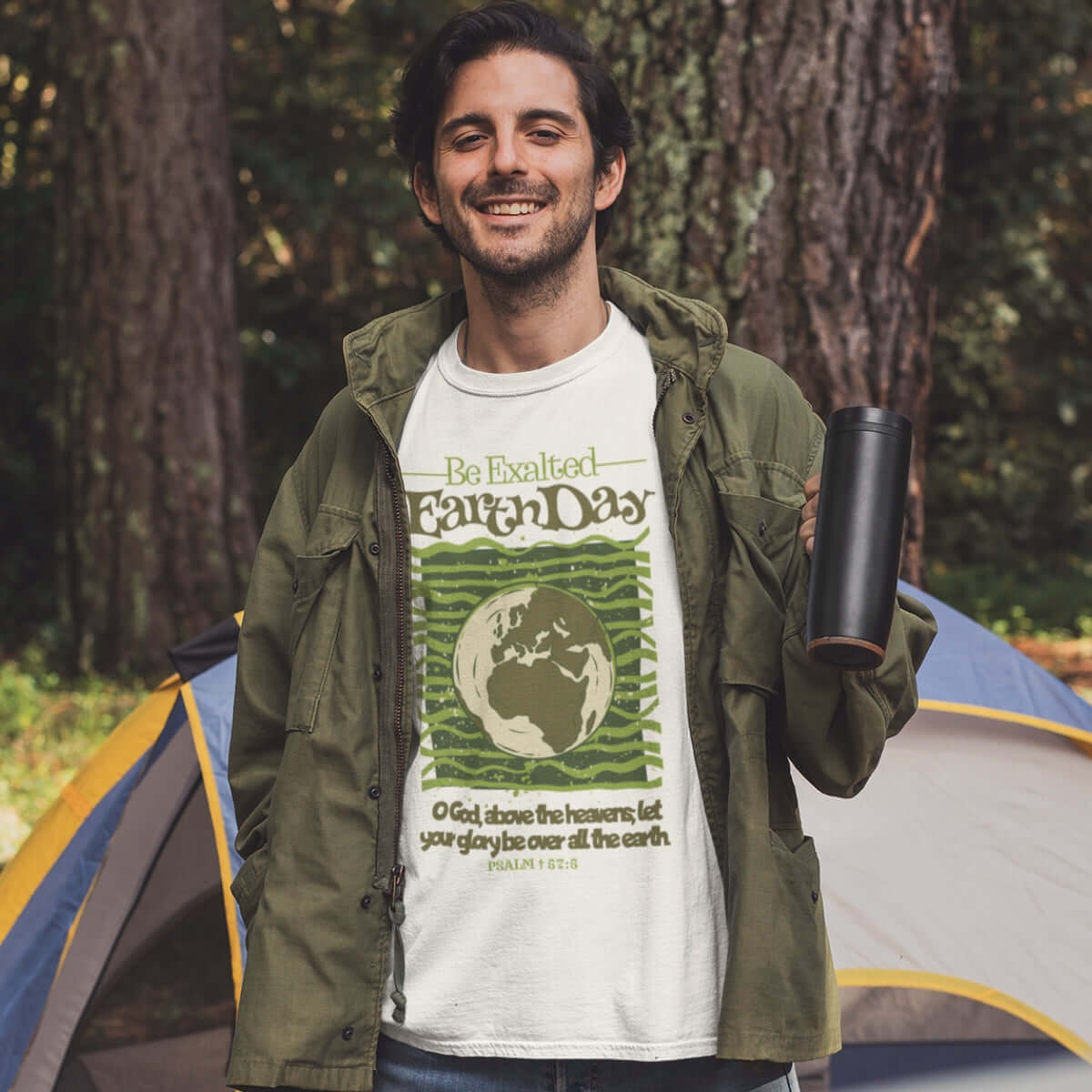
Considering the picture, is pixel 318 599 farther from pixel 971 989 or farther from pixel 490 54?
pixel 971 989

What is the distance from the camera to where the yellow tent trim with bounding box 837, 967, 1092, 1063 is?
2848 millimetres

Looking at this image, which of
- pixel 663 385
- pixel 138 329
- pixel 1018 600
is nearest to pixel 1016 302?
pixel 1018 600

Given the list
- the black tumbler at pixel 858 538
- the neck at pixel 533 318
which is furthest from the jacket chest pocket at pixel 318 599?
the black tumbler at pixel 858 538

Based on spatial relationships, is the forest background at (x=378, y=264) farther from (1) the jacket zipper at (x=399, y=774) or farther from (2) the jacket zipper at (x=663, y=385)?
(1) the jacket zipper at (x=399, y=774)

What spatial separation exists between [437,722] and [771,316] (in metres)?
1.59

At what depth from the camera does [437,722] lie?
70.0 inches

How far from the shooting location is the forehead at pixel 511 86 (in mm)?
1894

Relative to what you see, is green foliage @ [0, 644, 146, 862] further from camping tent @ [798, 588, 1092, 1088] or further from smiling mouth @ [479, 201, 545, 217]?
smiling mouth @ [479, 201, 545, 217]

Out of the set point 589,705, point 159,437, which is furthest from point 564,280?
point 159,437

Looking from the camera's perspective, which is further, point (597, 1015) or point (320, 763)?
point (320, 763)

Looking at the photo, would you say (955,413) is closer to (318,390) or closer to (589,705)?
(318,390)

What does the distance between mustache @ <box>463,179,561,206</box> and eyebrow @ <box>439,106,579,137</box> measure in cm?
10

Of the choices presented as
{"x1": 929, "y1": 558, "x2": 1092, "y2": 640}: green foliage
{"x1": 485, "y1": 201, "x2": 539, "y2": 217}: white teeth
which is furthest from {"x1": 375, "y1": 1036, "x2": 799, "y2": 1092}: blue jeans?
{"x1": 929, "y1": 558, "x2": 1092, "y2": 640}: green foliage

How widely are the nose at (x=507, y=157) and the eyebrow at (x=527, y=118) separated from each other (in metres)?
0.04
